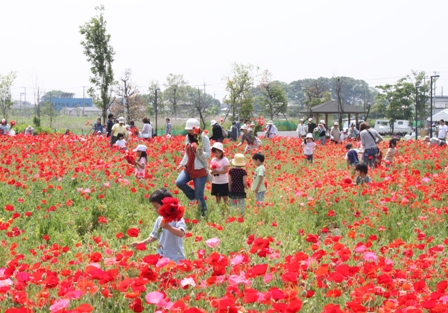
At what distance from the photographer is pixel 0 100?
47219 mm

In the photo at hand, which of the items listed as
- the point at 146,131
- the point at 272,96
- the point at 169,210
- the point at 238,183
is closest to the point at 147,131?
the point at 146,131

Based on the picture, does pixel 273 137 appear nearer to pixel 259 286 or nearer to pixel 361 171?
pixel 361 171

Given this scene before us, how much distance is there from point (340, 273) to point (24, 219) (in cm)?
505

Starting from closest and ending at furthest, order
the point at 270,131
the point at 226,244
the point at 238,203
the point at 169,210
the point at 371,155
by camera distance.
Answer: the point at 169,210 < the point at 226,244 < the point at 238,203 < the point at 371,155 < the point at 270,131

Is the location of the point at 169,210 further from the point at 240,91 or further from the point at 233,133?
the point at 240,91

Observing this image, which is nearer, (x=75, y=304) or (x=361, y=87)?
(x=75, y=304)

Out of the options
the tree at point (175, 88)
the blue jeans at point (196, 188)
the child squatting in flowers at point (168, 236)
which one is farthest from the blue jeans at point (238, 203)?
the tree at point (175, 88)

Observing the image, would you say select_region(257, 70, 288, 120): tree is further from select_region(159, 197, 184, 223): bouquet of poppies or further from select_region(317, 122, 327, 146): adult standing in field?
select_region(159, 197, 184, 223): bouquet of poppies

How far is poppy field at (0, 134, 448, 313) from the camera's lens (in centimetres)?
331

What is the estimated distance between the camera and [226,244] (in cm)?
579

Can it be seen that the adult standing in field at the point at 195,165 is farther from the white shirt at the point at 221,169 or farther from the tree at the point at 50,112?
the tree at the point at 50,112

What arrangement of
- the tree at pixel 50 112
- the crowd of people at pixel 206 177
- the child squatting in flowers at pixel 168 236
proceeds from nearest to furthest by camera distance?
the child squatting in flowers at pixel 168 236
the crowd of people at pixel 206 177
the tree at pixel 50 112

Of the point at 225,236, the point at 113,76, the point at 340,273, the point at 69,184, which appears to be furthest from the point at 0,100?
the point at 340,273

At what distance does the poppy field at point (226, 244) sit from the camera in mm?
3314
